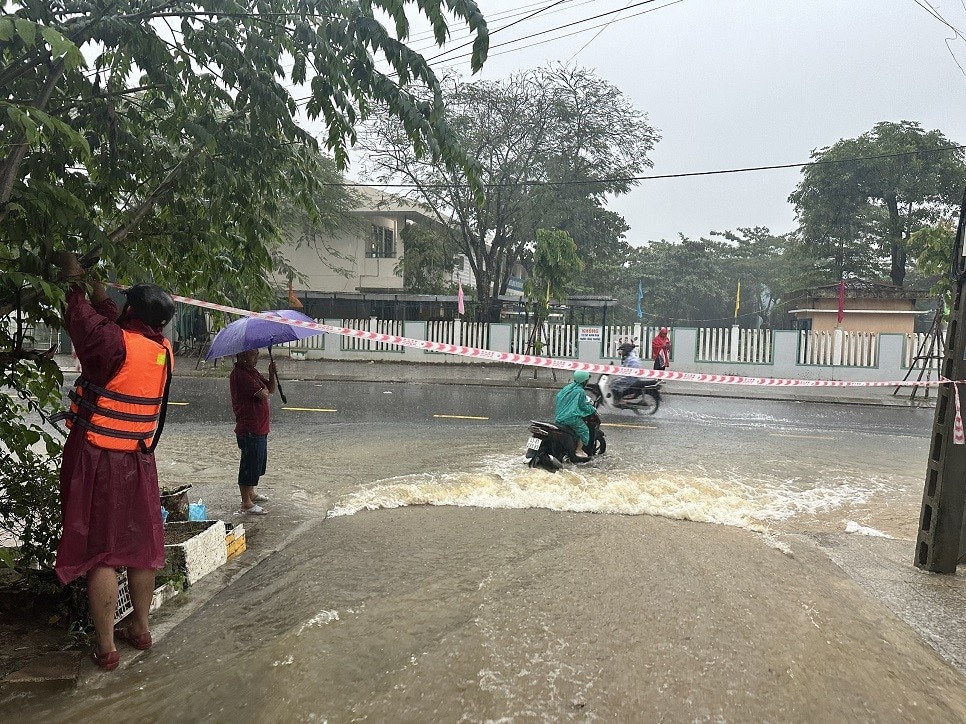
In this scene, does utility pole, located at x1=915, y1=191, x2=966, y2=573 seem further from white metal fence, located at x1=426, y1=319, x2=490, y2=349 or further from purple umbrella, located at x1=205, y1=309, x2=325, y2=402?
white metal fence, located at x1=426, y1=319, x2=490, y2=349

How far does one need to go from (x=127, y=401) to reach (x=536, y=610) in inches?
97.7

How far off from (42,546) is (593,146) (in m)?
26.0

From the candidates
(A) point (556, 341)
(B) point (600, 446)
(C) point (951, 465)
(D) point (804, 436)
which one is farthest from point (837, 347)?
(C) point (951, 465)

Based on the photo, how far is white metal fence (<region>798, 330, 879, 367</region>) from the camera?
888 inches

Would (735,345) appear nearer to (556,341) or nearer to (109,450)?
(556,341)

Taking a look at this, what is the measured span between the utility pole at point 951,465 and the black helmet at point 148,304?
510 centimetres

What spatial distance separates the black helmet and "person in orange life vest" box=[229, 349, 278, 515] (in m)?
2.92

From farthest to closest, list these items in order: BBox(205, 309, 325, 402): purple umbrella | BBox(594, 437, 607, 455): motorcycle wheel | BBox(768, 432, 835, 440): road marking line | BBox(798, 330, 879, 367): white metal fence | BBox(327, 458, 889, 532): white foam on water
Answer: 1. BBox(798, 330, 879, 367): white metal fence
2. BBox(768, 432, 835, 440): road marking line
3. BBox(594, 437, 607, 455): motorcycle wheel
4. BBox(327, 458, 889, 532): white foam on water
5. BBox(205, 309, 325, 402): purple umbrella

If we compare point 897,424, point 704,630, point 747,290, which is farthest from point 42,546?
point 747,290

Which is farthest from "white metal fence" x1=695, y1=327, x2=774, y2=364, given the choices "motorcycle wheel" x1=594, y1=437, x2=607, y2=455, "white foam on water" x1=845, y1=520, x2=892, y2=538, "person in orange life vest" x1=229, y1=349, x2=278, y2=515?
"person in orange life vest" x1=229, y1=349, x2=278, y2=515

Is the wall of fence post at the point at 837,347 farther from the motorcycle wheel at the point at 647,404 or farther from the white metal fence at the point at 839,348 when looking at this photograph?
the motorcycle wheel at the point at 647,404

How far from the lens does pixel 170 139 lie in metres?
4.68

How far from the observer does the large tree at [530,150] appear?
26688 mm

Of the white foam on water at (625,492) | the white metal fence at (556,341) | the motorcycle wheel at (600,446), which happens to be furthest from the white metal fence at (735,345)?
the white foam on water at (625,492)
